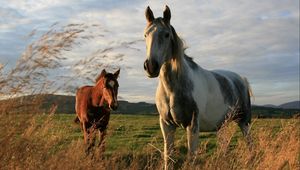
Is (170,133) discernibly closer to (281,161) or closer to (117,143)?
(281,161)

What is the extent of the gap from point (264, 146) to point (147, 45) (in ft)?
8.19

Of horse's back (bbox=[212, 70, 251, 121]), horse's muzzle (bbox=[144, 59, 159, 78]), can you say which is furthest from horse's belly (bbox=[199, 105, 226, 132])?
horse's muzzle (bbox=[144, 59, 159, 78])

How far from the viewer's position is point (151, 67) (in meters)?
5.59

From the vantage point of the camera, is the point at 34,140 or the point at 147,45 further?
the point at 147,45

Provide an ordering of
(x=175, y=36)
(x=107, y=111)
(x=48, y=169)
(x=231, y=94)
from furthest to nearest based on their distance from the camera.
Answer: (x=107, y=111)
(x=231, y=94)
(x=175, y=36)
(x=48, y=169)

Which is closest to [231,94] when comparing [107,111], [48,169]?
[107,111]

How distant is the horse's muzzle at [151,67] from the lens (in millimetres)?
5590

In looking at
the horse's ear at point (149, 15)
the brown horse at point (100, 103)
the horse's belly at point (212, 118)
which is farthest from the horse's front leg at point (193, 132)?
the brown horse at point (100, 103)

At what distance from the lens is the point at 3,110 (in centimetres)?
437

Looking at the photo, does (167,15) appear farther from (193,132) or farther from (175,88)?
(193,132)

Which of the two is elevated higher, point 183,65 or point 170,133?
point 183,65

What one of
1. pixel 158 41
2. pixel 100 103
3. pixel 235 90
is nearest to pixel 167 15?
pixel 158 41

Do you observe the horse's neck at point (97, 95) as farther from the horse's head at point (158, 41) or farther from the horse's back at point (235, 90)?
the horse's head at point (158, 41)

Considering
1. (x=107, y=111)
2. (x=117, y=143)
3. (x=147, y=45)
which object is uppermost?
(x=147, y=45)
